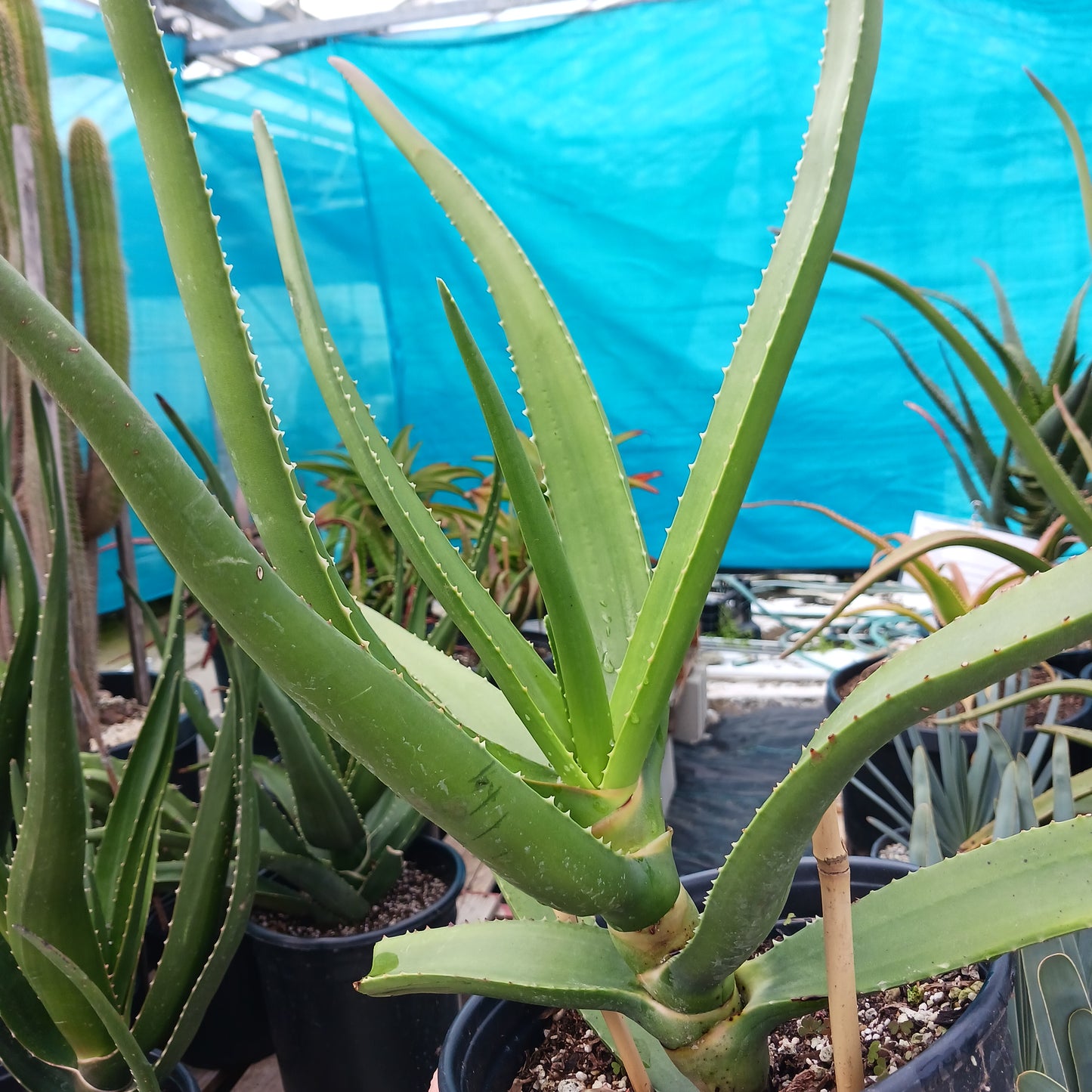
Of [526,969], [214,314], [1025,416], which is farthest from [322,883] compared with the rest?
[1025,416]

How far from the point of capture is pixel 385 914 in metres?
0.79

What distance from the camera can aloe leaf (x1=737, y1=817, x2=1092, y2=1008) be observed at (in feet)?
0.84

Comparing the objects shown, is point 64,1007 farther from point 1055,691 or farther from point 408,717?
point 1055,691

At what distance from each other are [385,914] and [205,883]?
26 cm

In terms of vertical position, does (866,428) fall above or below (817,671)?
above

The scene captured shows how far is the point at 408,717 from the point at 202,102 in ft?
9.85

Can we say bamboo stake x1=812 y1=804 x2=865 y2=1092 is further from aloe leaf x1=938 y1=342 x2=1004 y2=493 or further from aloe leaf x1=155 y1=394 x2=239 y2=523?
aloe leaf x1=938 y1=342 x2=1004 y2=493

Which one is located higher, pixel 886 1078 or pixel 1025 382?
pixel 1025 382

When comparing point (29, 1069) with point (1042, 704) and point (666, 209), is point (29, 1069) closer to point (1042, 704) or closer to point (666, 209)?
point (1042, 704)

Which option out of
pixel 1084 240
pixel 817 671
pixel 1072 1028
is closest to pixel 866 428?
pixel 1084 240

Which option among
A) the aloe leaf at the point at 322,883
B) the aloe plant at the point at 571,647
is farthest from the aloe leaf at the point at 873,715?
the aloe leaf at the point at 322,883

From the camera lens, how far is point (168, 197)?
25cm

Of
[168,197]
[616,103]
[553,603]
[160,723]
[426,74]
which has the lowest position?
[160,723]

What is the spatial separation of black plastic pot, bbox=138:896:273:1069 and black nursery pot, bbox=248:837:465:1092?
0.12 m
